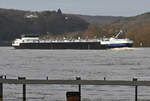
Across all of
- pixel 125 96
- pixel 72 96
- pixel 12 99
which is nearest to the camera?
pixel 72 96

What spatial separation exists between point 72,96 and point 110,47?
171 meters

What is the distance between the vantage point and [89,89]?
3466 cm

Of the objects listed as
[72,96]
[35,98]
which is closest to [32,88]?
[35,98]

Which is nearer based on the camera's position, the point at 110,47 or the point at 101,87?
the point at 101,87

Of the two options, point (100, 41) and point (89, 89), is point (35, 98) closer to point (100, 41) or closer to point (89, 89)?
point (89, 89)

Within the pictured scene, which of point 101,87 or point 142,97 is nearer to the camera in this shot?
point 142,97

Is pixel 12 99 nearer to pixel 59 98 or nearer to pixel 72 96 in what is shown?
pixel 59 98

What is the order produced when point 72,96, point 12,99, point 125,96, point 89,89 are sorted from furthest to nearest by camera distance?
point 89,89 → point 125,96 → point 12,99 → point 72,96

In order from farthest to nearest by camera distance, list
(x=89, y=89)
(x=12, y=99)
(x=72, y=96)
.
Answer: (x=89, y=89) → (x=12, y=99) → (x=72, y=96)

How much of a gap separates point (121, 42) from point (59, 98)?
16164cm

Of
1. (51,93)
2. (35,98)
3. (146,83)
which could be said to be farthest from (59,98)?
(146,83)

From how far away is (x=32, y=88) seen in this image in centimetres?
3550

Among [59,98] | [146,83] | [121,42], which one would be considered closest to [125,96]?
[59,98]

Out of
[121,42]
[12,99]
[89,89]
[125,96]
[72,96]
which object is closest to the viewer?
[72,96]
